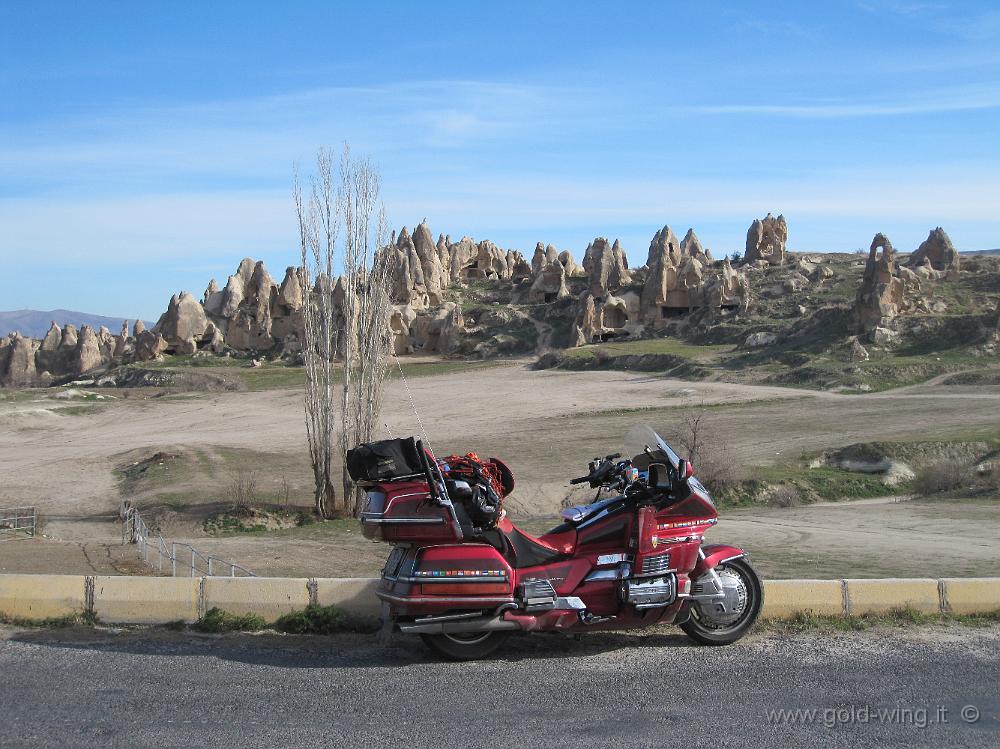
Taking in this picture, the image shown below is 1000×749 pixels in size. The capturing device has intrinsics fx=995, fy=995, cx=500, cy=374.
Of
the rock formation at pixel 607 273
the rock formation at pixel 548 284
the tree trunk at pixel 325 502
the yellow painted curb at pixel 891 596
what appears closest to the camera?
the yellow painted curb at pixel 891 596

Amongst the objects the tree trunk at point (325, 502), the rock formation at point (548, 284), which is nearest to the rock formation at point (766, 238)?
the rock formation at point (548, 284)

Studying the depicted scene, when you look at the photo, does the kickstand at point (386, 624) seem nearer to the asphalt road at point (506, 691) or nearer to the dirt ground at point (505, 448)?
the asphalt road at point (506, 691)

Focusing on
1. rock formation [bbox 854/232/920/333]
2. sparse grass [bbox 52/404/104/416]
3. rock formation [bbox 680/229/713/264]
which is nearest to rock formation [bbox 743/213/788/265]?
rock formation [bbox 680/229/713/264]

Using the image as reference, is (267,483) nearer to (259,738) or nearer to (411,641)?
(411,641)

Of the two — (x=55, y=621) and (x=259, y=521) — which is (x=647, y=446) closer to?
(x=55, y=621)

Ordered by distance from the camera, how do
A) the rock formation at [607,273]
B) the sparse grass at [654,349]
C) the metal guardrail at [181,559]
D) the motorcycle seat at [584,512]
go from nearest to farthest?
the motorcycle seat at [584,512], the metal guardrail at [181,559], the sparse grass at [654,349], the rock formation at [607,273]

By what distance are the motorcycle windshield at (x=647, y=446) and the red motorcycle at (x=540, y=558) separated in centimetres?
1

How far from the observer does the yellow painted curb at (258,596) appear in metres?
7.09

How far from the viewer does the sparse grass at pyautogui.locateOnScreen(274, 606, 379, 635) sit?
6.91m

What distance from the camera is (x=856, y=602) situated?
7.14 meters

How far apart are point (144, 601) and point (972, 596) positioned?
19.6 ft

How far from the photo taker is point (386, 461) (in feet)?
20.5

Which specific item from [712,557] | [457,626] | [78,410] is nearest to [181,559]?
[457,626]

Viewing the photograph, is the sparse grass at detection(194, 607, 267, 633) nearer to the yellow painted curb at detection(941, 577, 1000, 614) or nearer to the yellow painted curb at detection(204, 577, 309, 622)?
the yellow painted curb at detection(204, 577, 309, 622)
